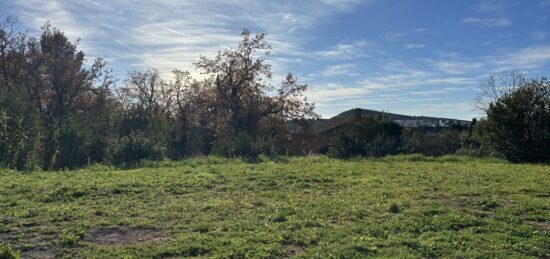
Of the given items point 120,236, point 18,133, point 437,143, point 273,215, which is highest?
point 437,143

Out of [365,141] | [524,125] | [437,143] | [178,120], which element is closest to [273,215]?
[365,141]

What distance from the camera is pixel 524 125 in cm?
1579

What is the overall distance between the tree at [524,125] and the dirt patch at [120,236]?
1415 centimetres

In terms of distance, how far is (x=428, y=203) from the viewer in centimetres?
698

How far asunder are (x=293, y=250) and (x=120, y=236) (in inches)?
80.1

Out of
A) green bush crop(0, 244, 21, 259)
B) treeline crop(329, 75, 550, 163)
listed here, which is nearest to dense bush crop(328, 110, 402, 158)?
Result: treeline crop(329, 75, 550, 163)

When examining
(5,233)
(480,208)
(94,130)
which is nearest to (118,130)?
(94,130)

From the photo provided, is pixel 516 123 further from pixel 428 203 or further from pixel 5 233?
pixel 5 233

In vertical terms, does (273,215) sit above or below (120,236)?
above

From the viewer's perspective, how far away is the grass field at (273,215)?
472 centimetres

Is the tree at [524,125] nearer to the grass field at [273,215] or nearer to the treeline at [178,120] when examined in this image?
the treeline at [178,120]

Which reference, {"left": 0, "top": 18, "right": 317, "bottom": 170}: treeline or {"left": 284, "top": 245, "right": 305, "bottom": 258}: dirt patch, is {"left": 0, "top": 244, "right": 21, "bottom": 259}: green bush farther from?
{"left": 0, "top": 18, "right": 317, "bottom": 170}: treeline

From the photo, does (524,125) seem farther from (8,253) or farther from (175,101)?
(175,101)

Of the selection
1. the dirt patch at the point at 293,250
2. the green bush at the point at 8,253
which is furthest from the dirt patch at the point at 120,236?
the dirt patch at the point at 293,250
